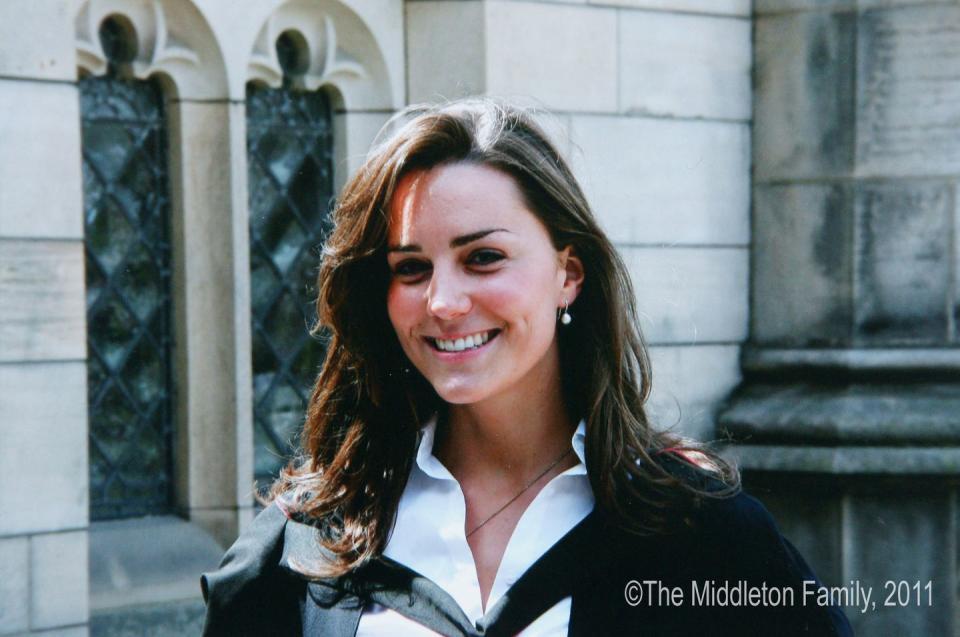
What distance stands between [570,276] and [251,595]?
2.59 ft

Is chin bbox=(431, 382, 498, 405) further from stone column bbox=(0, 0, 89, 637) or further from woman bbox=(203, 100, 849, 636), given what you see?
stone column bbox=(0, 0, 89, 637)

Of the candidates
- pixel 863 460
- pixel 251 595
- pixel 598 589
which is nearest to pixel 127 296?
pixel 251 595

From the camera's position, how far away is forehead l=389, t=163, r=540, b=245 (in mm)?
2305

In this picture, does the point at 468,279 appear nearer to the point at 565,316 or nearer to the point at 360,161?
the point at 565,316

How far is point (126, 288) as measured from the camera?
15.9 ft

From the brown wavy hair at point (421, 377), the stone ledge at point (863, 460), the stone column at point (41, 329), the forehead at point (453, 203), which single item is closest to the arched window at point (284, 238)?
the stone column at point (41, 329)

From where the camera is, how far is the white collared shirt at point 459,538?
7.58 feet

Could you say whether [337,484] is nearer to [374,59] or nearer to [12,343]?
[12,343]

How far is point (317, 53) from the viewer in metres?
5.13

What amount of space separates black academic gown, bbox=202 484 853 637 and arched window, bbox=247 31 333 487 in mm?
2635

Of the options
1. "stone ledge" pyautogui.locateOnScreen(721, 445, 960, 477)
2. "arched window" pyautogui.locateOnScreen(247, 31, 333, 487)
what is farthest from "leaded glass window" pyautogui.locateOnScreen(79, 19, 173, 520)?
"stone ledge" pyautogui.locateOnScreen(721, 445, 960, 477)

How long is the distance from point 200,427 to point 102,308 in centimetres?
53

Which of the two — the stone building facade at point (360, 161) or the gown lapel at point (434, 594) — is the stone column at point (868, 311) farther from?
the gown lapel at point (434, 594)

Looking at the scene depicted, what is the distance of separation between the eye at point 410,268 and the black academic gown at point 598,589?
0.49m
